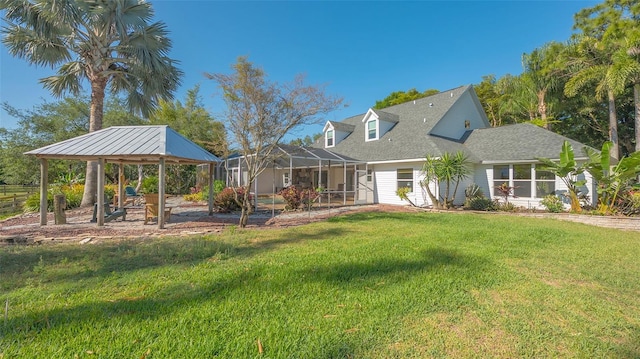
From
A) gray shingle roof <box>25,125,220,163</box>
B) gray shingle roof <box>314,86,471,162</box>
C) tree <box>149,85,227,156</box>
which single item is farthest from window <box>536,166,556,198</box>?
tree <box>149,85,227,156</box>

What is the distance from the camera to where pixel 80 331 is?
→ 9.53ft

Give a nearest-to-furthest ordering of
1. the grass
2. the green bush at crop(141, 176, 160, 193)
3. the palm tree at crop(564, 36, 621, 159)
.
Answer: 1. the grass
2. the palm tree at crop(564, 36, 621, 159)
3. the green bush at crop(141, 176, 160, 193)

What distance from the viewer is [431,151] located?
15336mm

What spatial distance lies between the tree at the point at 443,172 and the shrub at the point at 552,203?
3464 mm

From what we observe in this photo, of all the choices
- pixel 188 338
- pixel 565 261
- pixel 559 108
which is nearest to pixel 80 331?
pixel 188 338

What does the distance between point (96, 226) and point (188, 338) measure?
27.0ft

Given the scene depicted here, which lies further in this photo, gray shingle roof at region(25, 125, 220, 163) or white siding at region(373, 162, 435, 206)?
white siding at region(373, 162, 435, 206)

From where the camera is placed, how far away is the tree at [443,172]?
1345 cm

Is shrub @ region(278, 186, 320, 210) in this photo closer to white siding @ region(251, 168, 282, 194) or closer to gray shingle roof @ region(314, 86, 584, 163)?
gray shingle roof @ region(314, 86, 584, 163)

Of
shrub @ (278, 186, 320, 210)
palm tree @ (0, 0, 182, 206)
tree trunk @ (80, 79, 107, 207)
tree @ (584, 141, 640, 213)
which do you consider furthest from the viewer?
shrub @ (278, 186, 320, 210)

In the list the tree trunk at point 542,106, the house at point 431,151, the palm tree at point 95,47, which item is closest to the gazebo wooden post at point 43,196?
the palm tree at point 95,47

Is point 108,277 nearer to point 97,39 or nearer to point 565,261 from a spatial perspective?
point 565,261

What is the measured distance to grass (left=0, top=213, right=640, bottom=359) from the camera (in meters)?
2.74

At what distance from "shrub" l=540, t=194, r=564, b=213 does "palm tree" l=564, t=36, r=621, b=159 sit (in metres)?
6.75
